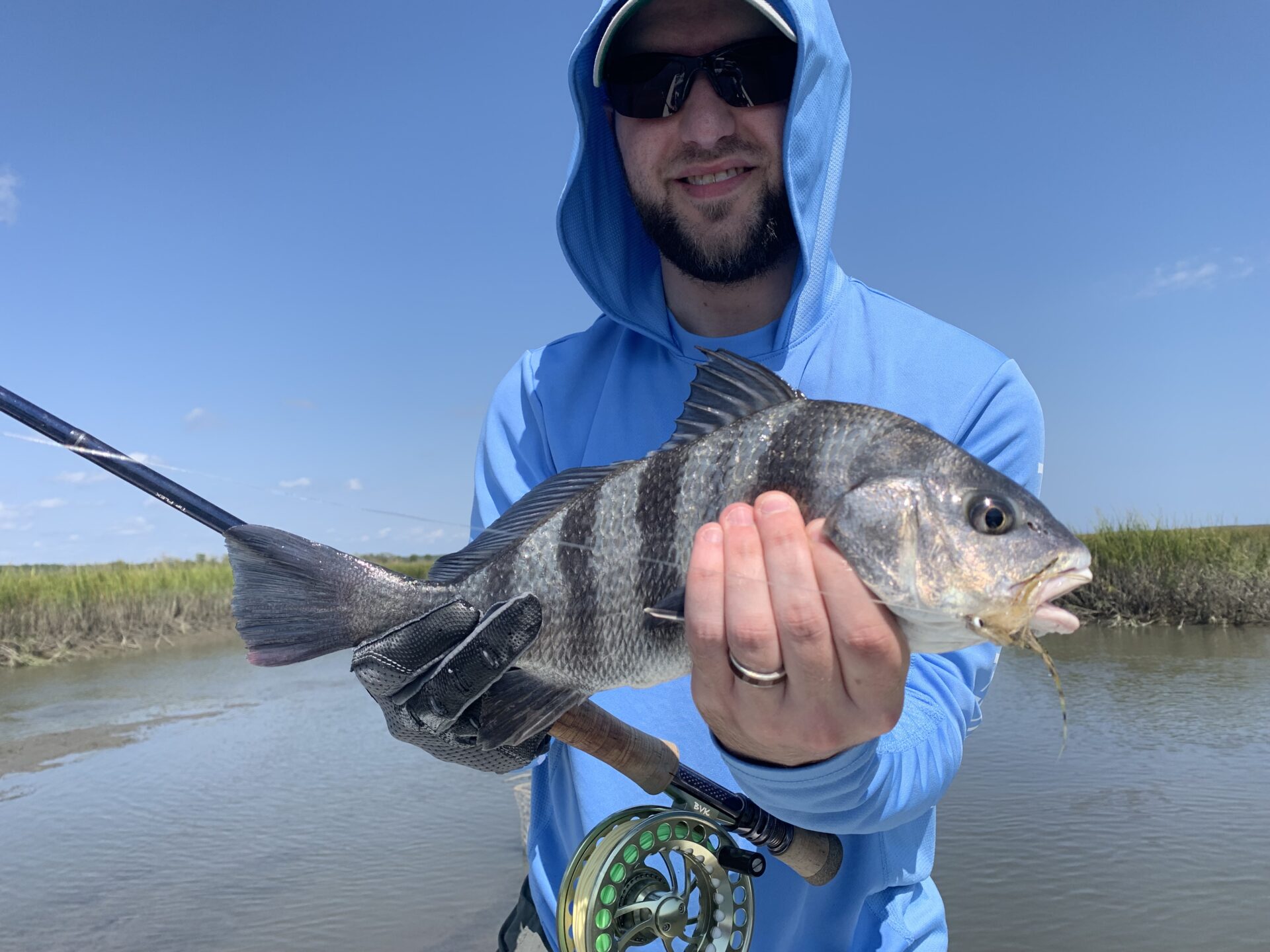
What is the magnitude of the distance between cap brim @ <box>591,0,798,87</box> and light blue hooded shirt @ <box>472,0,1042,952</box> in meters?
0.04

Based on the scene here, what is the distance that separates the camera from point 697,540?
155 cm

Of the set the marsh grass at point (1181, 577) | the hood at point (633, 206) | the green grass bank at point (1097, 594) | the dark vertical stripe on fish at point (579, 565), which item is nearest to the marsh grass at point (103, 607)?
the green grass bank at point (1097, 594)

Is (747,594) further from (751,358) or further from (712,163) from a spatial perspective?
(712,163)

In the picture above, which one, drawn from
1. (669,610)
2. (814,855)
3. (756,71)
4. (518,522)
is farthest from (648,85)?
(814,855)

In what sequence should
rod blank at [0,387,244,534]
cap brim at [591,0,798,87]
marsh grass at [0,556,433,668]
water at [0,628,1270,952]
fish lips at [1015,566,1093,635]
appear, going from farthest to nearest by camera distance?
marsh grass at [0,556,433,668] → water at [0,628,1270,952] → cap brim at [591,0,798,87] → rod blank at [0,387,244,534] → fish lips at [1015,566,1093,635]

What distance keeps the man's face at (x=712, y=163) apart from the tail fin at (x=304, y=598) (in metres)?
1.27

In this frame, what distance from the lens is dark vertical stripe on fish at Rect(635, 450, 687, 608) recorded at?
67.4 inches

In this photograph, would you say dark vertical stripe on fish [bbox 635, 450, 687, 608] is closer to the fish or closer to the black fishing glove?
the fish

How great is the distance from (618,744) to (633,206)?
6.12ft

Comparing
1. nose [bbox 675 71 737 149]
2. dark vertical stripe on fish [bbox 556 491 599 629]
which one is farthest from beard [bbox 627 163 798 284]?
dark vertical stripe on fish [bbox 556 491 599 629]

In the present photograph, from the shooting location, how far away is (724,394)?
1.82 m

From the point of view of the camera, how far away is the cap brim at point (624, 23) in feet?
7.48

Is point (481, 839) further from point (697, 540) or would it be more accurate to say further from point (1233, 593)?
point (1233, 593)

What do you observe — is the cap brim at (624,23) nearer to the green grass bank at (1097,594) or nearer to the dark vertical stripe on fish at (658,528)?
the dark vertical stripe on fish at (658,528)
